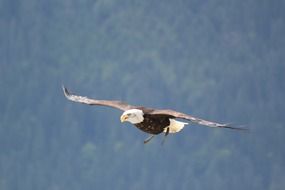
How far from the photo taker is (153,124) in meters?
17.9

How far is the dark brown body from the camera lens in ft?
58.6

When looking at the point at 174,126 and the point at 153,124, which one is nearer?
the point at 153,124

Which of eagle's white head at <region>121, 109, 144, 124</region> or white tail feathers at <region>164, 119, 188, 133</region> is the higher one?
eagle's white head at <region>121, 109, 144, 124</region>

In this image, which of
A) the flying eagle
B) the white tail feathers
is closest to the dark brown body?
the flying eagle

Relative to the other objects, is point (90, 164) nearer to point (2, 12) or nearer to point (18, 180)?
point (18, 180)

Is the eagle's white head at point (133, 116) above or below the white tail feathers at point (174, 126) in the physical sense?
above

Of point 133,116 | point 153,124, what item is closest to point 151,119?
point 153,124

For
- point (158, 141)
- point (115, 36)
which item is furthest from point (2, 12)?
point (158, 141)

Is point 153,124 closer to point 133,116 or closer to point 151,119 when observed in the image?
point 151,119

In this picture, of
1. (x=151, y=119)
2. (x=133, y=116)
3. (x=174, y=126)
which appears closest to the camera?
(x=133, y=116)

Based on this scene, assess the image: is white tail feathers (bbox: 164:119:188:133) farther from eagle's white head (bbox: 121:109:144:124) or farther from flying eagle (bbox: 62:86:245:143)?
eagle's white head (bbox: 121:109:144:124)

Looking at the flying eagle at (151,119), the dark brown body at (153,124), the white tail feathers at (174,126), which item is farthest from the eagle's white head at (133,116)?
the white tail feathers at (174,126)

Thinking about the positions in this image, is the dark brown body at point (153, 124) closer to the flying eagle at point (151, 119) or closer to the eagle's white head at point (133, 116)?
the flying eagle at point (151, 119)

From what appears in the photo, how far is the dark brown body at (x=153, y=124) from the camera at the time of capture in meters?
17.9
